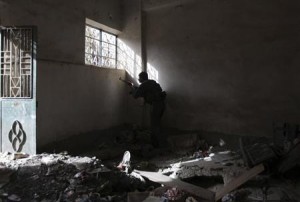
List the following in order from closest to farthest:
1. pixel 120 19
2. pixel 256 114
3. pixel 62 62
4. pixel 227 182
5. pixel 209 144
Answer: pixel 227 182 → pixel 62 62 → pixel 256 114 → pixel 209 144 → pixel 120 19

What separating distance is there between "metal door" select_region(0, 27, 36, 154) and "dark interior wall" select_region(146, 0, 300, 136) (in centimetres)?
333

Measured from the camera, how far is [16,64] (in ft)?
18.5

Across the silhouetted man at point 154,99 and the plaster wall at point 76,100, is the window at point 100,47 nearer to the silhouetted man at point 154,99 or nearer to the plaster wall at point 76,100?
the plaster wall at point 76,100

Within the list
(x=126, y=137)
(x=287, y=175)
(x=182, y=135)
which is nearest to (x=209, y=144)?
(x=182, y=135)

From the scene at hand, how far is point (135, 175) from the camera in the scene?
5.22m

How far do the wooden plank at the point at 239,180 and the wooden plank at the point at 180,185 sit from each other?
0.45ft

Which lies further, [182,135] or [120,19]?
[120,19]

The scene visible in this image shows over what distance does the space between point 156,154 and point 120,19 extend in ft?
11.8

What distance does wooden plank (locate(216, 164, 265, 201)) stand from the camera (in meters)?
4.54

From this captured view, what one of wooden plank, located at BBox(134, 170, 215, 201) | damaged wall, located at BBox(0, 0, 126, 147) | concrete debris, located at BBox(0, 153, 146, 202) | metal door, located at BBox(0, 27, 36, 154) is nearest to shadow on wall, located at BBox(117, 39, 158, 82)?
damaged wall, located at BBox(0, 0, 126, 147)

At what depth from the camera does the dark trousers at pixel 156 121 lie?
746 centimetres

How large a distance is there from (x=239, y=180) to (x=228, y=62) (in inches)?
131

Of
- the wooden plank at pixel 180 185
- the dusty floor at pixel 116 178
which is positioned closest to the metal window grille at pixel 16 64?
the dusty floor at pixel 116 178

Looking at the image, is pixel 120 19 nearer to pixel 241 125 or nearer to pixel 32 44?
pixel 32 44
